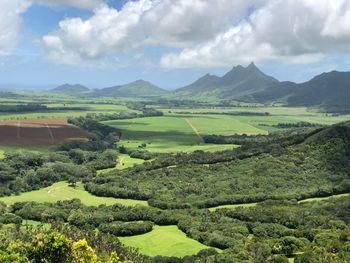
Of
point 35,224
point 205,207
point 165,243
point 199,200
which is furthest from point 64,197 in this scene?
point 165,243

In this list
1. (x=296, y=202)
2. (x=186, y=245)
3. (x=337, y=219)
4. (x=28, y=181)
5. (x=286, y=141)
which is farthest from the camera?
(x=286, y=141)

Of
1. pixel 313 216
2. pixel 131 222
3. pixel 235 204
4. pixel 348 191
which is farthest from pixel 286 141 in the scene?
pixel 131 222

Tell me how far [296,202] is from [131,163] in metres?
80.7

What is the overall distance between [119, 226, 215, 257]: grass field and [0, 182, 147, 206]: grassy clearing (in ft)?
87.9

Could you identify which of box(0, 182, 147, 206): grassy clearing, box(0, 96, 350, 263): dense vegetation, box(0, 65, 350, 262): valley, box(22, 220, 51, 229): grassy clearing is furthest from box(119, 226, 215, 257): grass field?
box(0, 182, 147, 206): grassy clearing

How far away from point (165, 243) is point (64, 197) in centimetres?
5083

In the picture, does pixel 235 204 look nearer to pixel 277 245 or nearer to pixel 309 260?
pixel 277 245

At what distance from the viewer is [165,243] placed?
106 metres

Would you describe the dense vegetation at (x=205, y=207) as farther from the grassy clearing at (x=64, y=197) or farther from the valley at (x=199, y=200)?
the grassy clearing at (x=64, y=197)

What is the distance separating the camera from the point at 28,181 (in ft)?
541

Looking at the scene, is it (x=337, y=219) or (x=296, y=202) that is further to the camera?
(x=296, y=202)

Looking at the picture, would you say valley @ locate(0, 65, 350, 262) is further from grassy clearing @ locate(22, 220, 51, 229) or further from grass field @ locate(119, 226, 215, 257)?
grassy clearing @ locate(22, 220, 51, 229)

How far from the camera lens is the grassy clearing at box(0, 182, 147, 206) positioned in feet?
465

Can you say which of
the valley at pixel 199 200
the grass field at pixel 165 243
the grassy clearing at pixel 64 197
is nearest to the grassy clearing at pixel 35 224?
the valley at pixel 199 200
